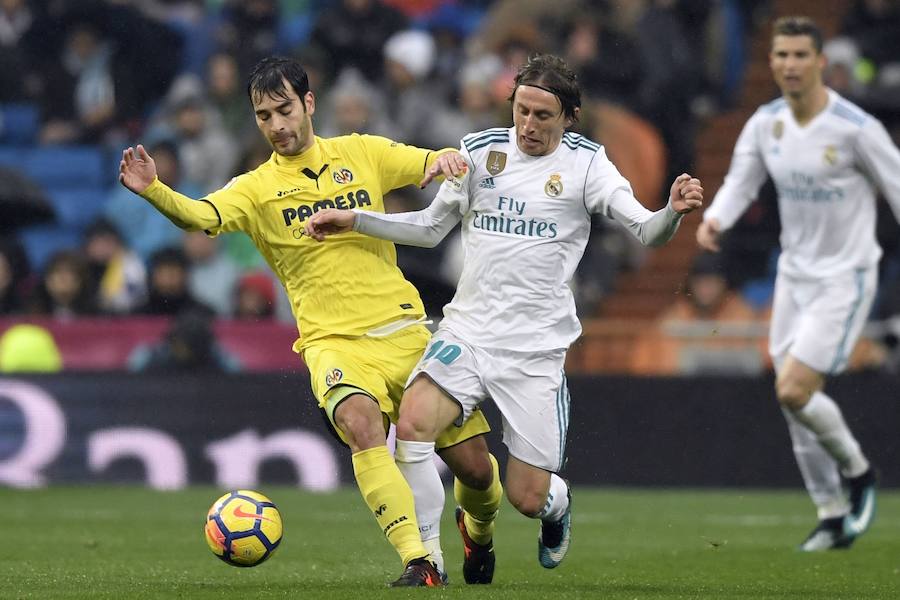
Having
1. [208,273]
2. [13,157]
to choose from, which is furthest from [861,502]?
[13,157]

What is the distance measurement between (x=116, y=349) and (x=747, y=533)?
6134 millimetres

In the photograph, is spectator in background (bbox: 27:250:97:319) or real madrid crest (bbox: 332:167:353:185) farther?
spectator in background (bbox: 27:250:97:319)

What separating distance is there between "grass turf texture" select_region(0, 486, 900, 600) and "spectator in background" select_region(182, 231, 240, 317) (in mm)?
2472

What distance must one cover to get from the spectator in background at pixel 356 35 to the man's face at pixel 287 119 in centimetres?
976

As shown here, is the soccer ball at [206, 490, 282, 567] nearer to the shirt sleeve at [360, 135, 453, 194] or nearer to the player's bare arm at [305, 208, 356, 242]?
the player's bare arm at [305, 208, 356, 242]

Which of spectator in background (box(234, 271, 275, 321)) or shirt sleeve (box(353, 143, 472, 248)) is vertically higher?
shirt sleeve (box(353, 143, 472, 248))

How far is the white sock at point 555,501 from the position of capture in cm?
837

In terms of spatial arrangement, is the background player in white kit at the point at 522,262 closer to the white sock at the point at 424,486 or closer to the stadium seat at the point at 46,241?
the white sock at the point at 424,486

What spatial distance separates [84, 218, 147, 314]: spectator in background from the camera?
1639cm

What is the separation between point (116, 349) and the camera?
1536 centimetres

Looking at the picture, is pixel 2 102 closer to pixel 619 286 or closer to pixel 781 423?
pixel 619 286

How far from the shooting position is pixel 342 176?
844 centimetres

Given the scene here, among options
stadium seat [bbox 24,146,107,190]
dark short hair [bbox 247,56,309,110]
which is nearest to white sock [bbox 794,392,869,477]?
dark short hair [bbox 247,56,309,110]

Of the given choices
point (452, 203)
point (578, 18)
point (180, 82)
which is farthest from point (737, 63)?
point (452, 203)
